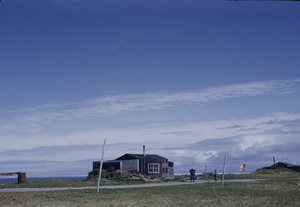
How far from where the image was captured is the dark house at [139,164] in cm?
6812

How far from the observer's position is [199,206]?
1900cm

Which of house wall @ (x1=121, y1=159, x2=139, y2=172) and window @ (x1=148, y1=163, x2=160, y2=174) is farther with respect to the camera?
window @ (x1=148, y1=163, x2=160, y2=174)

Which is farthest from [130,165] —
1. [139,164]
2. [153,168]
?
[153,168]

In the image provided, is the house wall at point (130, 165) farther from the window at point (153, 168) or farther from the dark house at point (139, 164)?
the window at point (153, 168)

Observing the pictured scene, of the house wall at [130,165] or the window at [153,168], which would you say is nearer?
the house wall at [130,165]

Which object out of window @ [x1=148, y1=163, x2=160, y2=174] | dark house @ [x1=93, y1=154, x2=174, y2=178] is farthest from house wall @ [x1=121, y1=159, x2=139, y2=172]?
window @ [x1=148, y1=163, x2=160, y2=174]

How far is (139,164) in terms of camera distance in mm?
69562

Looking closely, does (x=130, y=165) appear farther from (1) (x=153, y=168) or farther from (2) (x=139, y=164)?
(1) (x=153, y=168)

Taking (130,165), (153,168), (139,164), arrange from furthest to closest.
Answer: (153,168)
(139,164)
(130,165)

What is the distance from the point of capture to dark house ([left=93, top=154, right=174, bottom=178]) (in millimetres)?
68125

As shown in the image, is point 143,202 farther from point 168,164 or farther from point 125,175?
point 168,164

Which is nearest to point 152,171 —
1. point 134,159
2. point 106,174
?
point 134,159

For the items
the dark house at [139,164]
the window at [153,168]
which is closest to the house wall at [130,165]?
the dark house at [139,164]

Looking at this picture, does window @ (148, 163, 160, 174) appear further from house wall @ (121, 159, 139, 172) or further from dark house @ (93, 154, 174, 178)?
house wall @ (121, 159, 139, 172)
